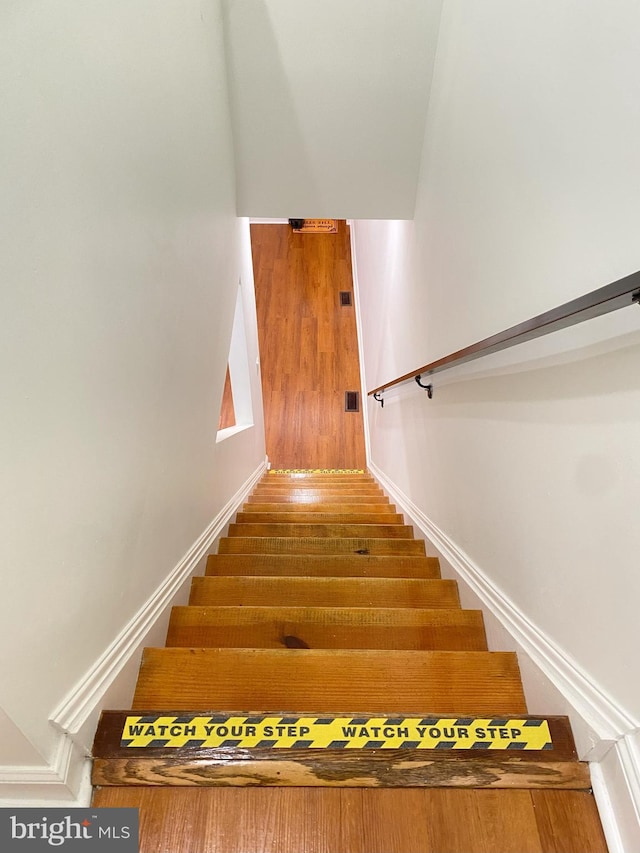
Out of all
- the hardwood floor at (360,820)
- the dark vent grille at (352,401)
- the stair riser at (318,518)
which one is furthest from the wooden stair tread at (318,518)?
the dark vent grille at (352,401)

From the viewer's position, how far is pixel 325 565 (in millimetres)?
1928

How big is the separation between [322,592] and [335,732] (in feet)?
2.27

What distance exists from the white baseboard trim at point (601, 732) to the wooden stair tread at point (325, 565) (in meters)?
0.71

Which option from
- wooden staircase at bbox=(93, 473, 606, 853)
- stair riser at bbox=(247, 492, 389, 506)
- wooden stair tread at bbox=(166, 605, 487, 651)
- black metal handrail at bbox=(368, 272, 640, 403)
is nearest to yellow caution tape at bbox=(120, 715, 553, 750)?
wooden staircase at bbox=(93, 473, 606, 853)

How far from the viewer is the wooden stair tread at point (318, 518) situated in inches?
105

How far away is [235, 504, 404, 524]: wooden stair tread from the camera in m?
2.67

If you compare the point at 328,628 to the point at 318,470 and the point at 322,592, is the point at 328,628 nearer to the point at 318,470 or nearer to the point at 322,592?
the point at 322,592

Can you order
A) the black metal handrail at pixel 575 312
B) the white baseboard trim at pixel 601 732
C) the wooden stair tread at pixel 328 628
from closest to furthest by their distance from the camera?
1. the black metal handrail at pixel 575 312
2. the white baseboard trim at pixel 601 732
3. the wooden stair tread at pixel 328 628

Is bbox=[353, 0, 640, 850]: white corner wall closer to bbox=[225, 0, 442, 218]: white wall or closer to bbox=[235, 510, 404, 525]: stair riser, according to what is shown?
bbox=[225, 0, 442, 218]: white wall

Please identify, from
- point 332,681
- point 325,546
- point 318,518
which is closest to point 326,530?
point 325,546

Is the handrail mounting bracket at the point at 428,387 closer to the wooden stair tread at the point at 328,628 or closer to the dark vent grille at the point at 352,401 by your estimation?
the wooden stair tread at the point at 328,628

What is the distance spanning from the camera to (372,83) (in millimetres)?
2209

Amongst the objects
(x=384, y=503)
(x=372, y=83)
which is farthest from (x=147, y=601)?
(x=372, y=83)

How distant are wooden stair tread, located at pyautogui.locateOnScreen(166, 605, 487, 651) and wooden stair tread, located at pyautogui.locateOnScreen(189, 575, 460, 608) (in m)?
0.17
